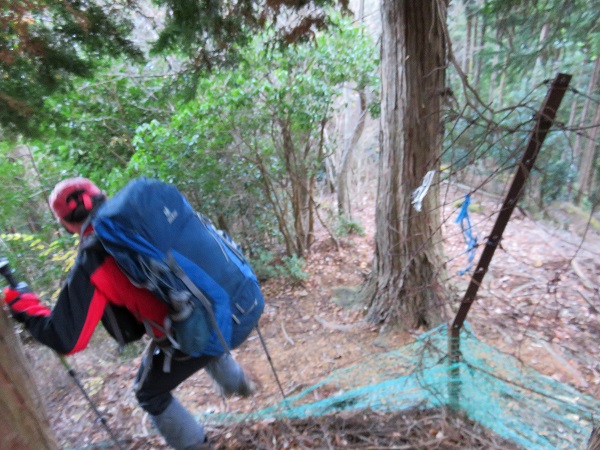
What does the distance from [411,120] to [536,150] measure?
2.11 metres

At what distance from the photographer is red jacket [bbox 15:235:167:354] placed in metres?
1.64

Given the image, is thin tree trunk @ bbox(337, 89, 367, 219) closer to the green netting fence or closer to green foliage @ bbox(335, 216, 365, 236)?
green foliage @ bbox(335, 216, 365, 236)

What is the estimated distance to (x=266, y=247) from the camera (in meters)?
7.26

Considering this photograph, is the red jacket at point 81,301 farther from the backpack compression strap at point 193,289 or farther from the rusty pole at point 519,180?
the rusty pole at point 519,180

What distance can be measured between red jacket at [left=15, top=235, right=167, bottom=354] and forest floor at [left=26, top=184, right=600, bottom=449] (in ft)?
4.02

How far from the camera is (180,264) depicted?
173 centimetres

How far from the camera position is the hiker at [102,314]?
165 cm

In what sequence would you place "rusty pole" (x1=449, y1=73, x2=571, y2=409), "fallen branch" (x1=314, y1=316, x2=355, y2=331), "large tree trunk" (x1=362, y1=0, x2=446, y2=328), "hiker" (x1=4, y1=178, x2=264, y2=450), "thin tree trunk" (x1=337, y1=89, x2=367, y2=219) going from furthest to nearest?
"thin tree trunk" (x1=337, y1=89, x2=367, y2=219) < "fallen branch" (x1=314, y1=316, x2=355, y2=331) < "large tree trunk" (x1=362, y1=0, x2=446, y2=328) < "hiker" (x1=4, y1=178, x2=264, y2=450) < "rusty pole" (x1=449, y1=73, x2=571, y2=409)

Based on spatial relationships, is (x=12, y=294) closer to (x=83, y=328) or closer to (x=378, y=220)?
(x=83, y=328)

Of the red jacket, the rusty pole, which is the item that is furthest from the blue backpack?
the rusty pole

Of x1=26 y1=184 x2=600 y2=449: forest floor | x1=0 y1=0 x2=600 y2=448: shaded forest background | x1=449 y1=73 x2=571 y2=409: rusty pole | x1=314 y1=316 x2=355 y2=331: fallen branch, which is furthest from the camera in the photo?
x1=0 y1=0 x2=600 y2=448: shaded forest background

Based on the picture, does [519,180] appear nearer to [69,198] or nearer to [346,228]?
[69,198]

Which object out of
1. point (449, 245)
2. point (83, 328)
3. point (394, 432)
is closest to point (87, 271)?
point (83, 328)

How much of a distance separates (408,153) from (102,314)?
3072 mm
